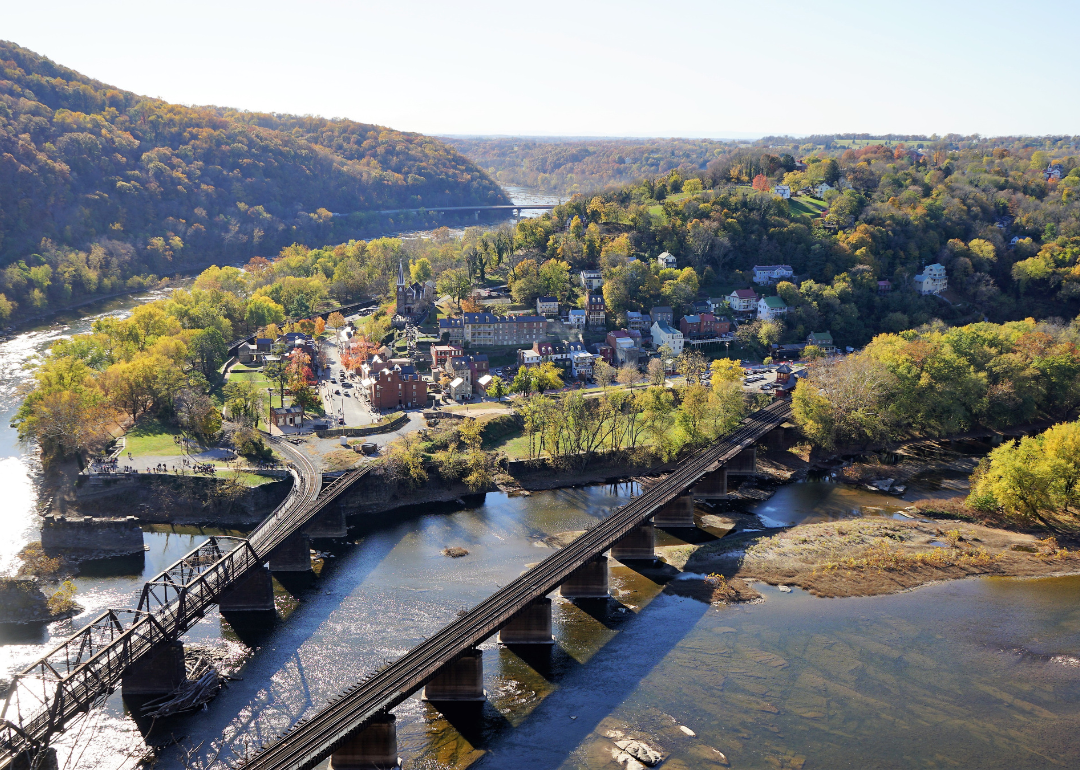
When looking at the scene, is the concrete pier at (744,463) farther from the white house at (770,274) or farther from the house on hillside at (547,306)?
the white house at (770,274)

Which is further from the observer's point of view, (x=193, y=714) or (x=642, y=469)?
(x=642, y=469)

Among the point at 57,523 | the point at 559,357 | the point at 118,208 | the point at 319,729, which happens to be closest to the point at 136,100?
the point at 118,208

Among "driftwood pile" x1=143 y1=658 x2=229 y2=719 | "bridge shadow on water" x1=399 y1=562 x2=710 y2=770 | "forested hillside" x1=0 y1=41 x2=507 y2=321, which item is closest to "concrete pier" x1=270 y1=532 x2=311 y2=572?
"driftwood pile" x1=143 y1=658 x2=229 y2=719

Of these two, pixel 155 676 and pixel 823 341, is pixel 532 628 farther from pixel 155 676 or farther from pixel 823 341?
pixel 823 341

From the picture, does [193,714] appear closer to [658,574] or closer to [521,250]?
[658,574]

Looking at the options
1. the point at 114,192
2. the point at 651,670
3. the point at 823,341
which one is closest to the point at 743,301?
the point at 823,341

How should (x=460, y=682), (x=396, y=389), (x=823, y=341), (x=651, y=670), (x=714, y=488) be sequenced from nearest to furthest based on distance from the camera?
(x=460, y=682) → (x=651, y=670) → (x=714, y=488) → (x=396, y=389) → (x=823, y=341)
